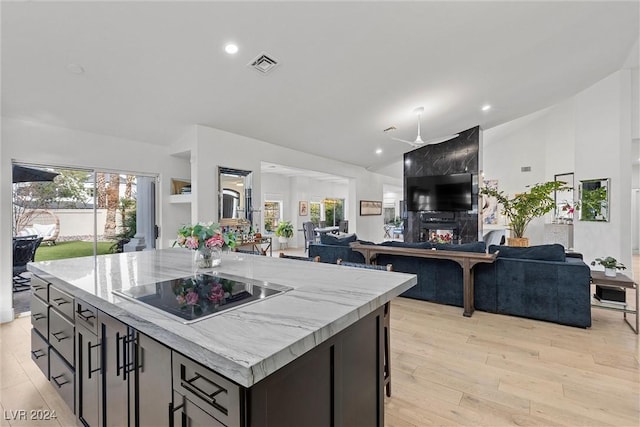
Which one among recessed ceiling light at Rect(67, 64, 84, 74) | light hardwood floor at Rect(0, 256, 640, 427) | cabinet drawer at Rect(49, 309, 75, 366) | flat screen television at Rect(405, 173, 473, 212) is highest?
recessed ceiling light at Rect(67, 64, 84, 74)

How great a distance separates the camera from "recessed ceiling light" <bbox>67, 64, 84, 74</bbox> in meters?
2.89

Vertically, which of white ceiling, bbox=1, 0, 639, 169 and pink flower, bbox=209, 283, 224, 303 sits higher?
white ceiling, bbox=1, 0, 639, 169

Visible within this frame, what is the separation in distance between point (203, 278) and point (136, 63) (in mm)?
2567

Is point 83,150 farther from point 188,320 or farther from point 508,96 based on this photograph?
point 508,96

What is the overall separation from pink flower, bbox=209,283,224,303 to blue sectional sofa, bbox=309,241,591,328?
328 cm

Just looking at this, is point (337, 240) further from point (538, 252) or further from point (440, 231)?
point (440, 231)

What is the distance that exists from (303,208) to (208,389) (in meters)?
9.79

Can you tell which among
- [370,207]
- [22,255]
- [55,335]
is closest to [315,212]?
[370,207]

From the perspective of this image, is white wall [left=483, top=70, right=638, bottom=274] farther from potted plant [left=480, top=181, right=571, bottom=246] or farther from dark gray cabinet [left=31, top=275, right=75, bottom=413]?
dark gray cabinet [left=31, top=275, right=75, bottom=413]

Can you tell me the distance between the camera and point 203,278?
1736 millimetres

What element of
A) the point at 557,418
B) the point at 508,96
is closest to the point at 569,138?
the point at 508,96

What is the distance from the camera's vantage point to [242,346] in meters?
0.88

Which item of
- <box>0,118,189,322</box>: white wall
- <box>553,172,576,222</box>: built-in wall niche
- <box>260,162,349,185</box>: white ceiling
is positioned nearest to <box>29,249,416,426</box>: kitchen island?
<box>0,118,189,322</box>: white wall

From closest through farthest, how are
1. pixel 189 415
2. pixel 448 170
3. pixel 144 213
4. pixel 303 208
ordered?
pixel 189 415
pixel 144 213
pixel 448 170
pixel 303 208
